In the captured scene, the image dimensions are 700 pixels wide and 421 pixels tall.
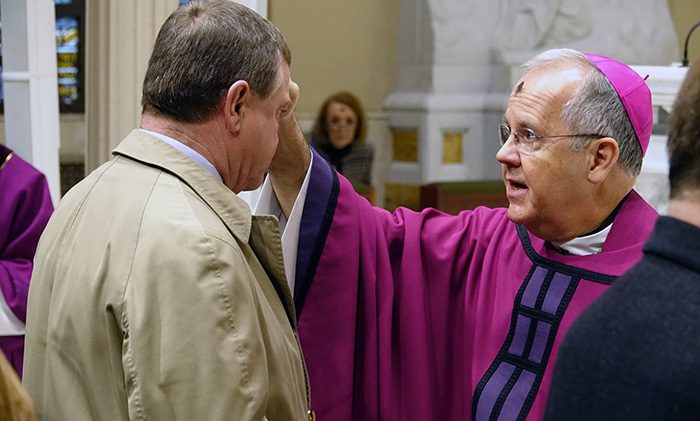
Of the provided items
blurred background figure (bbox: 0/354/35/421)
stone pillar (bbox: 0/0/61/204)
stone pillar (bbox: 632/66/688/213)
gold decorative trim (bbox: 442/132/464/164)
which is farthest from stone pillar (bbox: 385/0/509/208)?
blurred background figure (bbox: 0/354/35/421)

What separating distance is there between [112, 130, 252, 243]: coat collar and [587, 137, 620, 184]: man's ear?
85 cm

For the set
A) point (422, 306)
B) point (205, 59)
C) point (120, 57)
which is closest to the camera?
point (205, 59)

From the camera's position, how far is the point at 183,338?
1.65 m

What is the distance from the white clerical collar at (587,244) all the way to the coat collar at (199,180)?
0.89 m

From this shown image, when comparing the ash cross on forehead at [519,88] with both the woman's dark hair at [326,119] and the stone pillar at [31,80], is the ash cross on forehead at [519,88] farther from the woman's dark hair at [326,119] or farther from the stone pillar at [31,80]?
the woman's dark hair at [326,119]

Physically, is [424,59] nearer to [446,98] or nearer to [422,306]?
[446,98]

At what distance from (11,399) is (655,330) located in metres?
0.68

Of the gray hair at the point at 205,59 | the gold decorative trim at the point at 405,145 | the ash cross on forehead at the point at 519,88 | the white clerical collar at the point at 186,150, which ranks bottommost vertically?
the gold decorative trim at the point at 405,145

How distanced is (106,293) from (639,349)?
2.73 feet

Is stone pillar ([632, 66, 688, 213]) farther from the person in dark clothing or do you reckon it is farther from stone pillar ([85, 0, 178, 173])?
the person in dark clothing

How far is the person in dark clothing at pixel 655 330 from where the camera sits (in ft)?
3.90

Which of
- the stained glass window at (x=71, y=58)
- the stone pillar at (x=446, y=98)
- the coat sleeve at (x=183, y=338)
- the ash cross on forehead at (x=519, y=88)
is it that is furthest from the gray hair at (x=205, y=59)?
the stained glass window at (x=71, y=58)

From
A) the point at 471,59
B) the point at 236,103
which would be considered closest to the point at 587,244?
the point at 236,103

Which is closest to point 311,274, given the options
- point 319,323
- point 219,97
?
point 319,323
